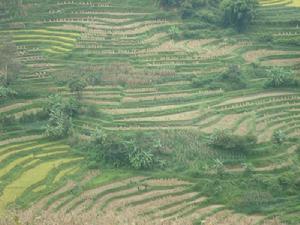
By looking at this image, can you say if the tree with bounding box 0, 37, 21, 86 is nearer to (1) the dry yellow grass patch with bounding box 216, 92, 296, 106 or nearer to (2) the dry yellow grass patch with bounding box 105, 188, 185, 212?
(2) the dry yellow grass patch with bounding box 105, 188, 185, 212

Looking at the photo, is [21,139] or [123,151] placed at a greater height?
[21,139]

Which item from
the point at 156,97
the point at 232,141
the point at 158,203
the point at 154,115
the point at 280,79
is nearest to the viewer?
the point at 158,203

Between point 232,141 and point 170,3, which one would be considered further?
point 170,3

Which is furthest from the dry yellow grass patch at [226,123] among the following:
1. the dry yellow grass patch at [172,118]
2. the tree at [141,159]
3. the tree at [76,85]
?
the tree at [76,85]

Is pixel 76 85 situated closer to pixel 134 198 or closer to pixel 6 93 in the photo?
pixel 6 93

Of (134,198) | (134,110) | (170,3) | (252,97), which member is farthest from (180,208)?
(170,3)

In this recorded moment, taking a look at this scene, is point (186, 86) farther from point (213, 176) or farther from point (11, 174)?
point (11, 174)
